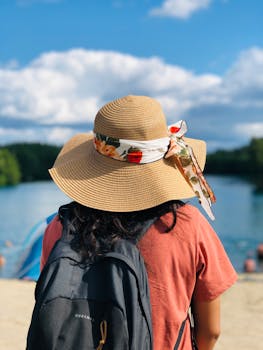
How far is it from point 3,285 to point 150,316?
5.70 meters

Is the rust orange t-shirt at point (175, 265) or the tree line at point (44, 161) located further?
the tree line at point (44, 161)

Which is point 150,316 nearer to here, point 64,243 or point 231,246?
point 64,243

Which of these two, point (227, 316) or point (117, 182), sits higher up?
point (117, 182)

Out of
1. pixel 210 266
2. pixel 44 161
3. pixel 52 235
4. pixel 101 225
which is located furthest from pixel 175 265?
pixel 44 161

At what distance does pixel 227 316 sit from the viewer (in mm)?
5406

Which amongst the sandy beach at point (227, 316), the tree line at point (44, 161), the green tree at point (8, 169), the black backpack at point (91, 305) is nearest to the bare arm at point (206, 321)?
the black backpack at point (91, 305)

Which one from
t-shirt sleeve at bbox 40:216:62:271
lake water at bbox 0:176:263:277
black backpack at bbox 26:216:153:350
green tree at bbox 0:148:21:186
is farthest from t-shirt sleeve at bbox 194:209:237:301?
green tree at bbox 0:148:21:186

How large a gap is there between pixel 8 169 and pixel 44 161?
293 inches

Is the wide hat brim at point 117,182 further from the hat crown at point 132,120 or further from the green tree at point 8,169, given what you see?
the green tree at point 8,169

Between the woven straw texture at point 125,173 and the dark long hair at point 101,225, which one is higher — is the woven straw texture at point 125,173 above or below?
above

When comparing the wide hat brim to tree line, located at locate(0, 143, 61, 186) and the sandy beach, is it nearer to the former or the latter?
the sandy beach

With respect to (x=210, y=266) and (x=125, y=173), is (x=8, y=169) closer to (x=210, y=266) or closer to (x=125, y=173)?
(x=125, y=173)

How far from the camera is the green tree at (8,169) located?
278 ft

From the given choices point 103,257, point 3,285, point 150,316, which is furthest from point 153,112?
point 3,285
